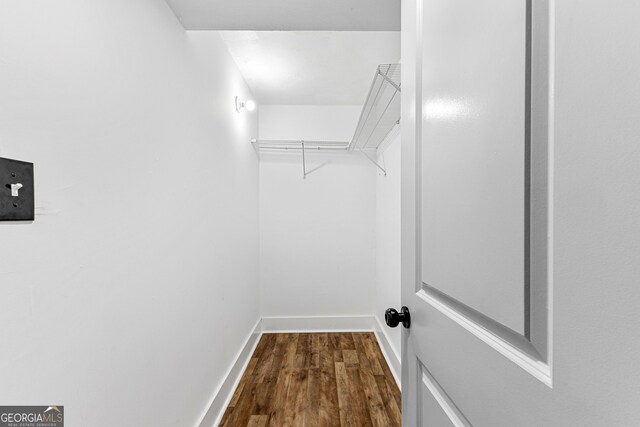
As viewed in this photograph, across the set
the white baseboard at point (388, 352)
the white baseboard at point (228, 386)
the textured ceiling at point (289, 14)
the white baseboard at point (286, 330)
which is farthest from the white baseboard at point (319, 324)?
the textured ceiling at point (289, 14)

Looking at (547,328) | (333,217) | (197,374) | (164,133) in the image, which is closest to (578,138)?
(547,328)

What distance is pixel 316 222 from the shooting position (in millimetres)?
3109

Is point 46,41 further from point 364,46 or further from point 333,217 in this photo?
point 333,217

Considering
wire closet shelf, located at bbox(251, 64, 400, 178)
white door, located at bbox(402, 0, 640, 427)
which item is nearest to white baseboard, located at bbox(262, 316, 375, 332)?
wire closet shelf, located at bbox(251, 64, 400, 178)

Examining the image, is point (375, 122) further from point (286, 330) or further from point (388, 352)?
point (286, 330)

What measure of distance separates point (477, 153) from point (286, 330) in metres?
2.94

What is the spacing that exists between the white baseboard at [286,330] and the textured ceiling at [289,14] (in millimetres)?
1938

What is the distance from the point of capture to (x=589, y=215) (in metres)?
0.34

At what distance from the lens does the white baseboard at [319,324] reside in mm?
3066

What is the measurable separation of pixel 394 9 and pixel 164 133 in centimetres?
107

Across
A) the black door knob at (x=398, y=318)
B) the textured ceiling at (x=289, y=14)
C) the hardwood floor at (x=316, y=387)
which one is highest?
the textured ceiling at (x=289, y=14)

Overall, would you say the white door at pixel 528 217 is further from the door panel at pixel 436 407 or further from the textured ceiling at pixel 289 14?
the textured ceiling at pixel 289 14
